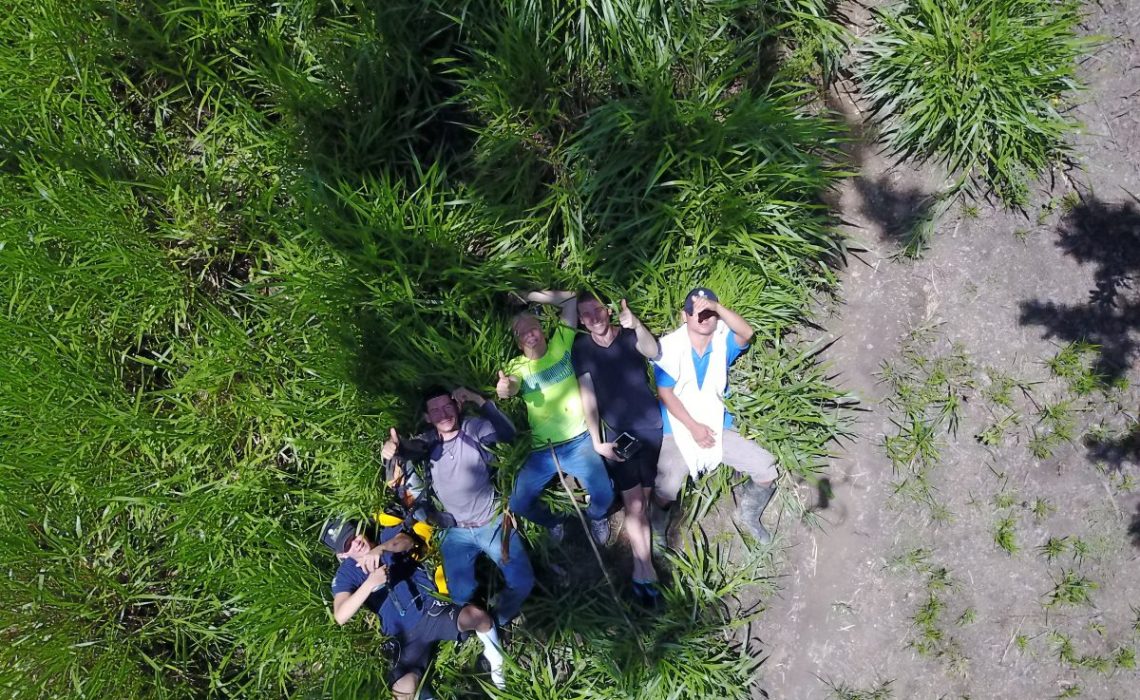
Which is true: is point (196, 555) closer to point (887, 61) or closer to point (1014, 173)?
point (887, 61)

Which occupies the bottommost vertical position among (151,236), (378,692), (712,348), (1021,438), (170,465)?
(378,692)

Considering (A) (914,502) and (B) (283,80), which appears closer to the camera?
(B) (283,80)

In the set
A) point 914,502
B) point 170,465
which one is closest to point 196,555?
Answer: point 170,465

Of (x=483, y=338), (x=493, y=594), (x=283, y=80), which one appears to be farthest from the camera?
(x=493, y=594)

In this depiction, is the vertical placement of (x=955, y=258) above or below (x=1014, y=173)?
below

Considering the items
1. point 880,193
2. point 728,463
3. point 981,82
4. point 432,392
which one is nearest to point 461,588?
point 432,392

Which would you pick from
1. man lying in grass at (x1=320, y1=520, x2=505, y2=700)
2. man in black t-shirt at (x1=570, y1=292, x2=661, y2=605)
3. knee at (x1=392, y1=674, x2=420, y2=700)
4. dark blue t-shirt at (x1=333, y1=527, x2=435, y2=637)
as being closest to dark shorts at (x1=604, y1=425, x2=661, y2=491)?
man in black t-shirt at (x1=570, y1=292, x2=661, y2=605)
